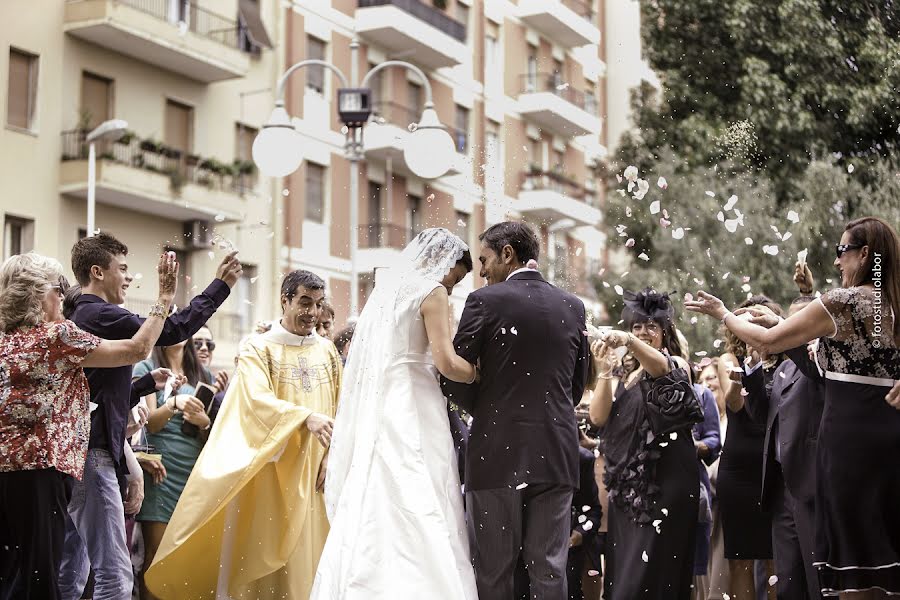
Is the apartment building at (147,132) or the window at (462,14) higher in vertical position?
the window at (462,14)

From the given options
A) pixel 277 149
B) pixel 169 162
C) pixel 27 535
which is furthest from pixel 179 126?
pixel 27 535

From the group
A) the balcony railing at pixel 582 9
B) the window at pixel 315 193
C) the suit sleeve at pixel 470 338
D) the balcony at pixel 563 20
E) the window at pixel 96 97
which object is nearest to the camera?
the suit sleeve at pixel 470 338

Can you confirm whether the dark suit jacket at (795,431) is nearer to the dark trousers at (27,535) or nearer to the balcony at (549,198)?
the dark trousers at (27,535)

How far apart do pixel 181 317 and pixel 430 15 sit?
25.2m

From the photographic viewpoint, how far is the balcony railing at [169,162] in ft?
76.2

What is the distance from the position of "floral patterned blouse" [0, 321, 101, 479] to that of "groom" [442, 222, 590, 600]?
1966 millimetres

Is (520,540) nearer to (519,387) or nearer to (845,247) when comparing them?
(519,387)

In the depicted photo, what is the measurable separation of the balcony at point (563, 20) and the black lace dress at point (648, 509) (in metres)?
28.0

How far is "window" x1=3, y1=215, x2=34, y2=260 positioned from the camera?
883 inches

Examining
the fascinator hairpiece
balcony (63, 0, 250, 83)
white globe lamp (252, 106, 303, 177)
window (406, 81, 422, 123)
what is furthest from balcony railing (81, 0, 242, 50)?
the fascinator hairpiece

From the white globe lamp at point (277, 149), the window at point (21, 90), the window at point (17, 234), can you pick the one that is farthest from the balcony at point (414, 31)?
the white globe lamp at point (277, 149)

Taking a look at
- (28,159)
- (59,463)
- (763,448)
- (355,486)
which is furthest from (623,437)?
(28,159)

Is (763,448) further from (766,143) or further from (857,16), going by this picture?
(766,143)

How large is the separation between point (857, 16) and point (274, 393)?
11.9 meters
